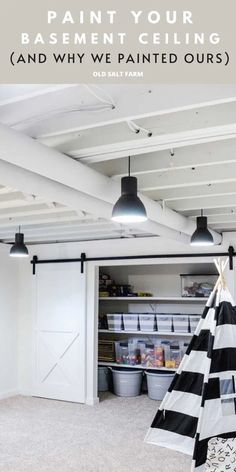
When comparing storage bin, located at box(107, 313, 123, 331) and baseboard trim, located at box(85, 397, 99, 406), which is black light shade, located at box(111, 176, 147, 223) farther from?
storage bin, located at box(107, 313, 123, 331)

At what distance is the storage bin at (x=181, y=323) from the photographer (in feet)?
21.0

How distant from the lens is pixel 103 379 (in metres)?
6.98

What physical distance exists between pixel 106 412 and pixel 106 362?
1349 mm

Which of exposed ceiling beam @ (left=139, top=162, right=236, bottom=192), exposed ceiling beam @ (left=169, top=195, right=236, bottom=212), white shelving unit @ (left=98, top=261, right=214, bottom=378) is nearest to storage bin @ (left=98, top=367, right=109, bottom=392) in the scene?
white shelving unit @ (left=98, top=261, right=214, bottom=378)

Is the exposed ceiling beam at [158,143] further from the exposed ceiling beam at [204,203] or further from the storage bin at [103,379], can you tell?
the storage bin at [103,379]

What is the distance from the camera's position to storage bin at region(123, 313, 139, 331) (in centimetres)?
680

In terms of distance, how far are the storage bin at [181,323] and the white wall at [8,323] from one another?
2.51 meters

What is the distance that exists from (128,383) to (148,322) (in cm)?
98

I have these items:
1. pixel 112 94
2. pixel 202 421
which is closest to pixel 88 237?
pixel 202 421

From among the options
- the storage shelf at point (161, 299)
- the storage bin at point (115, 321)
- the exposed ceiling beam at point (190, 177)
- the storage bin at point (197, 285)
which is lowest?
the storage bin at point (115, 321)

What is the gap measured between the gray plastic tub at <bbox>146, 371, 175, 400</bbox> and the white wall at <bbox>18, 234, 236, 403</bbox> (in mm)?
868

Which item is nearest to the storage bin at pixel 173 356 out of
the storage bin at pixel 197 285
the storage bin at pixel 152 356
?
the storage bin at pixel 152 356

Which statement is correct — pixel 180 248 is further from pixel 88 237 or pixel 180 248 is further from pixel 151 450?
pixel 151 450

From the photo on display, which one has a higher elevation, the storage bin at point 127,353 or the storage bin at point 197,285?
the storage bin at point 197,285
